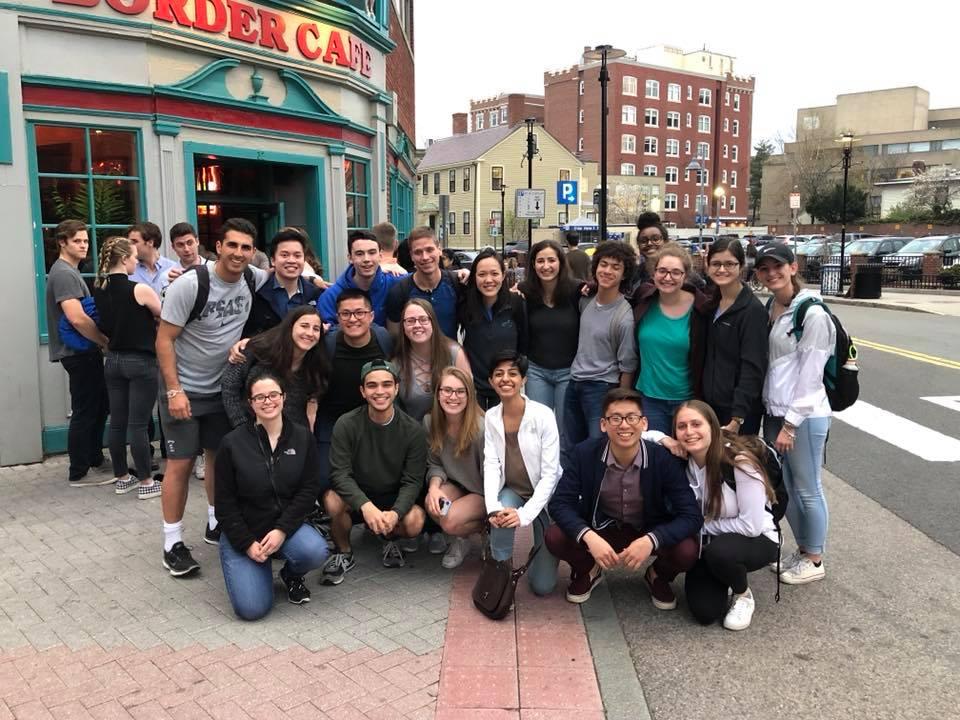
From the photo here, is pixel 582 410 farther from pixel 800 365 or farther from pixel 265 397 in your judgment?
pixel 265 397

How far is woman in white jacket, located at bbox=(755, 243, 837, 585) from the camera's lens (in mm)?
4285

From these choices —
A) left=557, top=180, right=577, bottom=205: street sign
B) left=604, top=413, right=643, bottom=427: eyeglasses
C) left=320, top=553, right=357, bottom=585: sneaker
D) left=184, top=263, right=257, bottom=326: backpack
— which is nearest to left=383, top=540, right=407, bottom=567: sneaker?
left=320, top=553, right=357, bottom=585: sneaker

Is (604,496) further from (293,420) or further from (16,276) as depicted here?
(16,276)

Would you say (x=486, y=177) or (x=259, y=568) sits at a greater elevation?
(x=486, y=177)

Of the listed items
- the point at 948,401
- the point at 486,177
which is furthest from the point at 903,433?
the point at 486,177

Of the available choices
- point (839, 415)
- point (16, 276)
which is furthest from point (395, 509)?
point (839, 415)

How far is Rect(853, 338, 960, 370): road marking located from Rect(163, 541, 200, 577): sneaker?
11.3 m

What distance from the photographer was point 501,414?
4500 millimetres

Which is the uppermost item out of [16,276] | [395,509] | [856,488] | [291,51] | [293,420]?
[291,51]

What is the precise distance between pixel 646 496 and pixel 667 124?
7851 cm

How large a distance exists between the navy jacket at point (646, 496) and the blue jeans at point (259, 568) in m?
1.30

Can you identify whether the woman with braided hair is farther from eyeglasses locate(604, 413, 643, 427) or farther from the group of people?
eyeglasses locate(604, 413, 643, 427)

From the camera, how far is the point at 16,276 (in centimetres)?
647

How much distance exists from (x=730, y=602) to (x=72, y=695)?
3.20 m
